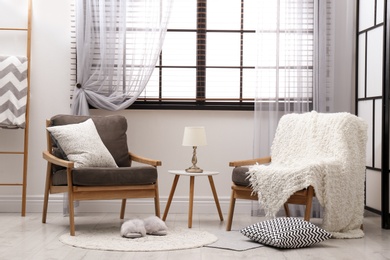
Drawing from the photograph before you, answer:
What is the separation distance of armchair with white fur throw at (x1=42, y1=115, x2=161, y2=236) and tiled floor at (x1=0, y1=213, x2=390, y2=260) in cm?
25

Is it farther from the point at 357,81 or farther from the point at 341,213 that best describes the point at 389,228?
the point at 357,81

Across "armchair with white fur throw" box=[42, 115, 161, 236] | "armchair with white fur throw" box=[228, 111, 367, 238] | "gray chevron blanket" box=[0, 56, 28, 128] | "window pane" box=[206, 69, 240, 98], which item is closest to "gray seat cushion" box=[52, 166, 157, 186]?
"armchair with white fur throw" box=[42, 115, 161, 236]

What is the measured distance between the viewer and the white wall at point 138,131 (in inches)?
219

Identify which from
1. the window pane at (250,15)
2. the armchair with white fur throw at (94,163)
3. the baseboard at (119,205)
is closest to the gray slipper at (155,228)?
the armchair with white fur throw at (94,163)

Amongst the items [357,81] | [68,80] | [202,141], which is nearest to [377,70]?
[357,81]

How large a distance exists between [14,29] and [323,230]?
3076 millimetres

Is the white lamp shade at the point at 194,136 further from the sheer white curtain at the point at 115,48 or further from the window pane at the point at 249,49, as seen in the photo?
the window pane at the point at 249,49

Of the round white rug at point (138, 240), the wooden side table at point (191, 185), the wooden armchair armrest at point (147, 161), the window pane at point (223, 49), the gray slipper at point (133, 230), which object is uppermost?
the window pane at point (223, 49)

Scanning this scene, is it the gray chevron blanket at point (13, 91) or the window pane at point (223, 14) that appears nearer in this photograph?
the gray chevron blanket at point (13, 91)

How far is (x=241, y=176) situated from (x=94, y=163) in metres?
1.06

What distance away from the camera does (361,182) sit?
4.63 metres

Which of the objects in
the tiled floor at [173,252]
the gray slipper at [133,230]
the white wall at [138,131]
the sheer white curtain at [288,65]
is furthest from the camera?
the white wall at [138,131]

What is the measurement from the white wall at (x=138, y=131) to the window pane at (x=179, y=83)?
0.55 feet

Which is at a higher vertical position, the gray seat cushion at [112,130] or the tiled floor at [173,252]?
the gray seat cushion at [112,130]
